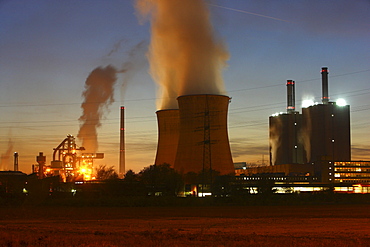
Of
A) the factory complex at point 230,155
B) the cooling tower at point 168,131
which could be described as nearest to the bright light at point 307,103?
the factory complex at point 230,155

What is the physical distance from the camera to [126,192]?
49.0 m

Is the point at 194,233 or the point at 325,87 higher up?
the point at 325,87

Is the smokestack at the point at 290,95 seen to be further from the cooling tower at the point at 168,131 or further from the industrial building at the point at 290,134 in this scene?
the cooling tower at the point at 168,131

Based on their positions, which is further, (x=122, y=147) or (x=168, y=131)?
(x=122, y=147)

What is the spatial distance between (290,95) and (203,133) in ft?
168

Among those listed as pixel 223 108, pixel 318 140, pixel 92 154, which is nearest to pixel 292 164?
pixel 318 140

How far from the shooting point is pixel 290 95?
92938mm

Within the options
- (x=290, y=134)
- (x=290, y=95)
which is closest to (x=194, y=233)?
(x=290, y=95)

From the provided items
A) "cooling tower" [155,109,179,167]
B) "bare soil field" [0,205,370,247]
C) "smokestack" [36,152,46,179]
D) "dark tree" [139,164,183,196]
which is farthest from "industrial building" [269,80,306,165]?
"bare soil field" [0,205,370,247]

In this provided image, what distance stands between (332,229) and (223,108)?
86.7 ft

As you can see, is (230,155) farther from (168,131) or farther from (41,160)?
(41,160)

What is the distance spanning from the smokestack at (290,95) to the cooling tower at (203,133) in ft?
160

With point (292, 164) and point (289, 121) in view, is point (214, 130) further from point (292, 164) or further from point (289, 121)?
point (289, 121)

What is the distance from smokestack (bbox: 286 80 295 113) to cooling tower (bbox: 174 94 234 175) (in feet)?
160
